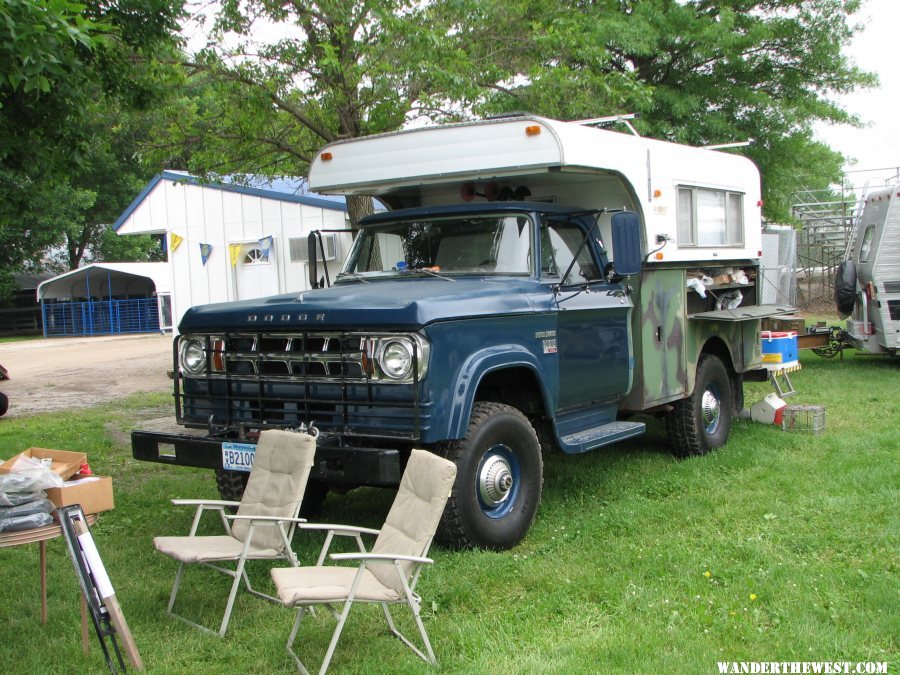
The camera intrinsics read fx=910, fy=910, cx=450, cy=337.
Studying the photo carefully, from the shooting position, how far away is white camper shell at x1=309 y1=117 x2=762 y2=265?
6.45 meters

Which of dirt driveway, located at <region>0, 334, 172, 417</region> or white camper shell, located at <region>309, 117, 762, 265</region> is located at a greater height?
white camper shell, located at <region>309, 117, 762, 265</region>

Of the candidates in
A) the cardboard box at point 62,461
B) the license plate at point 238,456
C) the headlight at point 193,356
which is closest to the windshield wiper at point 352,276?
the headlight at point 193,356

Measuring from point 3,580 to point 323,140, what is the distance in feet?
26.0

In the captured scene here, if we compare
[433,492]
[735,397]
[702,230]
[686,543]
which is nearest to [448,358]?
[433,492]

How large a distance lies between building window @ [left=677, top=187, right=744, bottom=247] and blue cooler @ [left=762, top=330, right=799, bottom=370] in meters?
1.45

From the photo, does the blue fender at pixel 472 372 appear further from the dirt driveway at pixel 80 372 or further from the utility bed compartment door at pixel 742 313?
the dirt driveway at pixel 80 372

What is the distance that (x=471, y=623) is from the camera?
4543 mm

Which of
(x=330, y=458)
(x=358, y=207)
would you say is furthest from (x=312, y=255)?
(x=358, y=207)

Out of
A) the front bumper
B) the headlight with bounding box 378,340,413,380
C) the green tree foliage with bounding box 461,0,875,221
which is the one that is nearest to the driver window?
the headlight with bounding box 378,340,413,380

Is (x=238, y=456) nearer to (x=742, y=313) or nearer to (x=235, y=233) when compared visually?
(x=742, y=313)

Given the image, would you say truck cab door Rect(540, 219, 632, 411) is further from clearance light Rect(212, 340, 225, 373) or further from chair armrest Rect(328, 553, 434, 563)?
chair armrest Rect(328, 553, 434, 563)

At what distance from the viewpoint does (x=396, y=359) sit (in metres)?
5.27

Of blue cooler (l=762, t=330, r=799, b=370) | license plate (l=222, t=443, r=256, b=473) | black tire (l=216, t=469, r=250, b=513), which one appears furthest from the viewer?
blue cooler (l=762, t=330, r=799, b=370)

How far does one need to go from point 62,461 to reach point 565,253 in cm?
374
